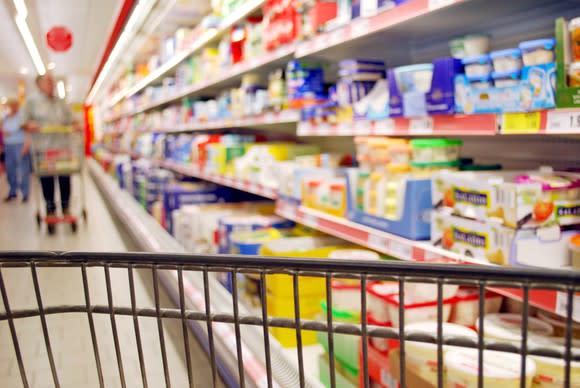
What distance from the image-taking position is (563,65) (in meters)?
1.25

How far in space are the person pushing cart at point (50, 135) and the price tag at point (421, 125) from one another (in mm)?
4642

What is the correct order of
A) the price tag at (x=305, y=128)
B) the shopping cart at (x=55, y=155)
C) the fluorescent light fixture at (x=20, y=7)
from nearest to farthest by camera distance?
the price tag at (x=305, y=128), the shopping cart at (x=55, y=155), the fluorescent light fixture at (x=20, y=7)

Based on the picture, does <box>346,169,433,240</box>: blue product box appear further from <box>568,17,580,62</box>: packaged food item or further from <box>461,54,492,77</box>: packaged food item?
<box>568,17,580,62</box>: packaged food item

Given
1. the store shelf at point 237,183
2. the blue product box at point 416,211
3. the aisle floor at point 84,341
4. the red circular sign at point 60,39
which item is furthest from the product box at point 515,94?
the red circular sign at point 60,39

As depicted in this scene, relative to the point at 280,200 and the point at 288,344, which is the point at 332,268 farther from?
the point at 280,200

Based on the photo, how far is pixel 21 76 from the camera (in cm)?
1756

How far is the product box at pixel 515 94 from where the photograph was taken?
131cm

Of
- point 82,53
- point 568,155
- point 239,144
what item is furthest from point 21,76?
point 568,155

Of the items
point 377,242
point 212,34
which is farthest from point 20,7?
point 377,242

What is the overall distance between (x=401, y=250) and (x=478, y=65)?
24.8 inches

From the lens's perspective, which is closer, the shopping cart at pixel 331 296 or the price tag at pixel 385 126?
the shopping cart at pixel 331 296

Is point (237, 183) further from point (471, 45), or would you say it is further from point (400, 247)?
point (471, 45)

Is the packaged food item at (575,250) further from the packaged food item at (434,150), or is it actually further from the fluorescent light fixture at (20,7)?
the fluorescent light fixture at (20,7)

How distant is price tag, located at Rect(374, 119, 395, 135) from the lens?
200 cm
